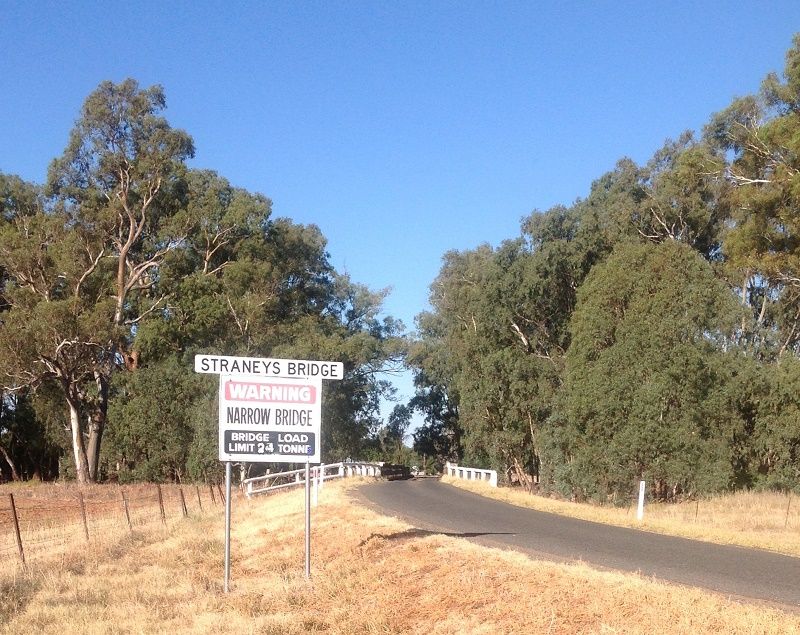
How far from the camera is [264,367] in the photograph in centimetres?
1315

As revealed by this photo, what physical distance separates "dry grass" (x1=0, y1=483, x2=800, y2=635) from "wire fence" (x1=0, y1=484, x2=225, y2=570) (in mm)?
3456

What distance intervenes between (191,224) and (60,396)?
1424cm

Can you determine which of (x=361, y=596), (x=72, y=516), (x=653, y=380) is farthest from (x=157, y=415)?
(x=361, y=596)

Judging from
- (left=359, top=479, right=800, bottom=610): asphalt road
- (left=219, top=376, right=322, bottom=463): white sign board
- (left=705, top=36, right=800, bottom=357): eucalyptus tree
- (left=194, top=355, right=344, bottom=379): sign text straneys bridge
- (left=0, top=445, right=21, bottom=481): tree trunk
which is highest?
(left=705, top=36, right=800, bottom=357): eucalyptus tree

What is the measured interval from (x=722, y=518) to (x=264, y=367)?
15410 mm

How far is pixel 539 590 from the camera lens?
9398 millimetres

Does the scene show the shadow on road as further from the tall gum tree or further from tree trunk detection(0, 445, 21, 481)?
tree trunk detection(0, 445, 21, 481)

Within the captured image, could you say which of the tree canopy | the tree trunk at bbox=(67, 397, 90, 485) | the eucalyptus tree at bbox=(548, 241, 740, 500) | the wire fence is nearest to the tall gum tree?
the tree trunk at bbox=(67, 397, 90, 485)

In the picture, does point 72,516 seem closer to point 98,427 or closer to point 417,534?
point 417,534

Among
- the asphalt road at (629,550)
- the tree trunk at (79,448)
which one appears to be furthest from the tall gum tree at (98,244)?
the asphalt road at (629,550)

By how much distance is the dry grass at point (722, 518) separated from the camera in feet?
57.8

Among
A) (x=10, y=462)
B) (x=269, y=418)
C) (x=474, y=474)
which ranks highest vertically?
(x=269, y=418)

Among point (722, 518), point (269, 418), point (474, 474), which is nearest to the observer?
point (269, 418)

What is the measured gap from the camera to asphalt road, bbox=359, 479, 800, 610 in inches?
445
